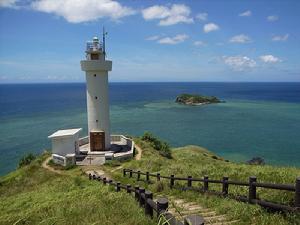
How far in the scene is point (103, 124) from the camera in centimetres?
2662

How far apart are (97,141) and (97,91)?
460cm

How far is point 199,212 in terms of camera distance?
24.2 ft

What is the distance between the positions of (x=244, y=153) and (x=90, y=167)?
2723 cm

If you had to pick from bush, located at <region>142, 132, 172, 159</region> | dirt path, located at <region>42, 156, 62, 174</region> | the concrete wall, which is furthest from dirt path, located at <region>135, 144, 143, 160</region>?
dirt path, located at <region>42, 156, 62, 174</region>

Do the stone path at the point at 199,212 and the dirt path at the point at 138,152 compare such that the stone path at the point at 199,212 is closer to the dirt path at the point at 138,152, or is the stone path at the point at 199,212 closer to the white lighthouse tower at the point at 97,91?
the dirt path at the point at 138,152

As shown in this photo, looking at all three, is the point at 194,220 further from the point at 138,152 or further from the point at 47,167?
the point at 138,152

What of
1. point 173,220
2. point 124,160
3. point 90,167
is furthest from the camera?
point 124,160

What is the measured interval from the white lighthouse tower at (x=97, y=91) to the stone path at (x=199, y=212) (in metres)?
18.0

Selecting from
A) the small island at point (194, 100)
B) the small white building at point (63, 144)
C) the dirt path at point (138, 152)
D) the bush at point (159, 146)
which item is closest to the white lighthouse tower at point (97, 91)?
the small white building at point (63, 144)

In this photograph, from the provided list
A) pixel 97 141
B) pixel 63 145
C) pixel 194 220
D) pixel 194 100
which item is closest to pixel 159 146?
pixel 97 141

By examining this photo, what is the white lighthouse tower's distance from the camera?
25750 mm

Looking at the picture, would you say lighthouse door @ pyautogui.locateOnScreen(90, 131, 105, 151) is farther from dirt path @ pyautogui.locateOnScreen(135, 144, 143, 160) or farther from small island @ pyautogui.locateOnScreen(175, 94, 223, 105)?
small island @ pyautogui.locateOnScreen(175, 94, 223, 105)

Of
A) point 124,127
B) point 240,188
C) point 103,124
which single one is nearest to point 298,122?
point 124,127

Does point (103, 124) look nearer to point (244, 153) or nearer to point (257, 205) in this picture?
point (257, 205)
